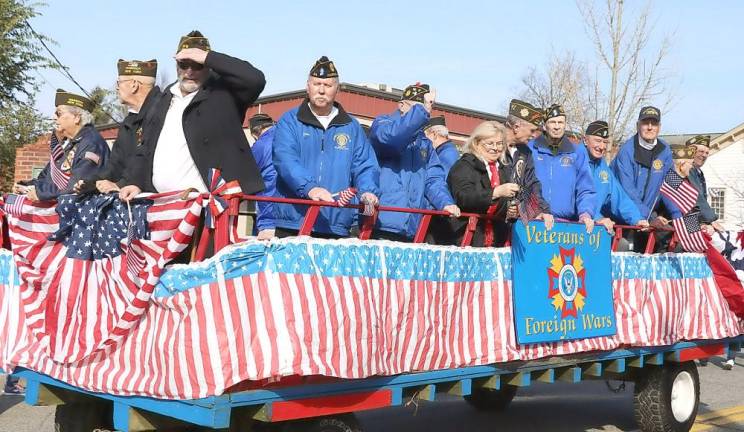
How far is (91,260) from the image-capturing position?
479 cm

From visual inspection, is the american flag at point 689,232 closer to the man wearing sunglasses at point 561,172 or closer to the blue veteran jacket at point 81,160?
the man wearing sunglasses at point 561,172

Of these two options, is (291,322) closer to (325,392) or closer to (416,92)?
(325,392)

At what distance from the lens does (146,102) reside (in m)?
5.32

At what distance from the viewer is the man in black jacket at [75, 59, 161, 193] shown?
520 centimetres

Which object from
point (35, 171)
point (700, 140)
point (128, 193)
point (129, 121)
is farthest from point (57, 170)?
point (700, 140)

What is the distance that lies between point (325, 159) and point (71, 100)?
180 cm

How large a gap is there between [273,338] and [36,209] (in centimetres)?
190

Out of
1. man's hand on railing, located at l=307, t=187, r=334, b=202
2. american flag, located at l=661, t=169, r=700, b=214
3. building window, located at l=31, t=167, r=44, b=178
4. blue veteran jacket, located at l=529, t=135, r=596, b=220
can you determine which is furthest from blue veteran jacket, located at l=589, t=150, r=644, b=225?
building window, located at l=31, t=167, r=44, b=178

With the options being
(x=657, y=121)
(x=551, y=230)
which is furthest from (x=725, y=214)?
(x=551, y=230)

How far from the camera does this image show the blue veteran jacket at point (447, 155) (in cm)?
735

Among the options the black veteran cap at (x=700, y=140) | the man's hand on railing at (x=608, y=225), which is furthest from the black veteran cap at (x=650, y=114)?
the black veteran cap at (x=700, y=140)

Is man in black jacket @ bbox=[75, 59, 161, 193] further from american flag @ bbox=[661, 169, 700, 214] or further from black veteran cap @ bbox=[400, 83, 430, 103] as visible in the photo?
american flag @ bbox=[661, 169, 700, 214]

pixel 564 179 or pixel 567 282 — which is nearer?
pixel 567 282

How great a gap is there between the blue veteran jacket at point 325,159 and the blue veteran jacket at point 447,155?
176 cm
